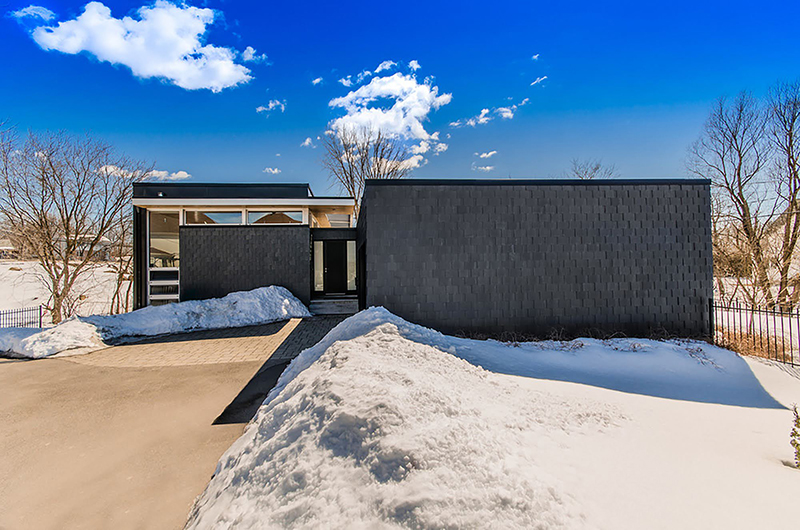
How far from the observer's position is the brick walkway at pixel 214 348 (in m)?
6.05

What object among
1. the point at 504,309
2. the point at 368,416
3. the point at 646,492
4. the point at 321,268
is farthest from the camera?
the point at 321,268

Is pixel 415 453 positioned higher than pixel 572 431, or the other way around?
pixel 415 453

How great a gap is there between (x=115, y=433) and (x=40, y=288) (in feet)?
46.1

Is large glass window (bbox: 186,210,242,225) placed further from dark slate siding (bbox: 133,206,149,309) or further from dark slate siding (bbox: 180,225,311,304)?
dark slate siding (bbox: 133,206,149,309)

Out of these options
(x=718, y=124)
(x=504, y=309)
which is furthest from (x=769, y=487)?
(x=718, y=124)

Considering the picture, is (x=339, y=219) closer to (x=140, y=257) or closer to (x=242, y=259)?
(x=242, y=259)

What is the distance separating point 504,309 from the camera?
6.63 m

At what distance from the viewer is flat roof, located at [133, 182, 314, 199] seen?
1227 centimetres

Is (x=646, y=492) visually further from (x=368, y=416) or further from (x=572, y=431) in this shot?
(x=368, y=416)

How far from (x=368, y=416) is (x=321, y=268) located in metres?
12.5

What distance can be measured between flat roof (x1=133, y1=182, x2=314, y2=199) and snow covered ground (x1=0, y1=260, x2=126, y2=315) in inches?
156

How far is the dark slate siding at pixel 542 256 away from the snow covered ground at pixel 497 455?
2.49 meters

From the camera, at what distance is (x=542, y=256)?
673 cm

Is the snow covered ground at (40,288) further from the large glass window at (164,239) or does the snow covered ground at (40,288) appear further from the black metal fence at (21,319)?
the large glass window at (164,239)
